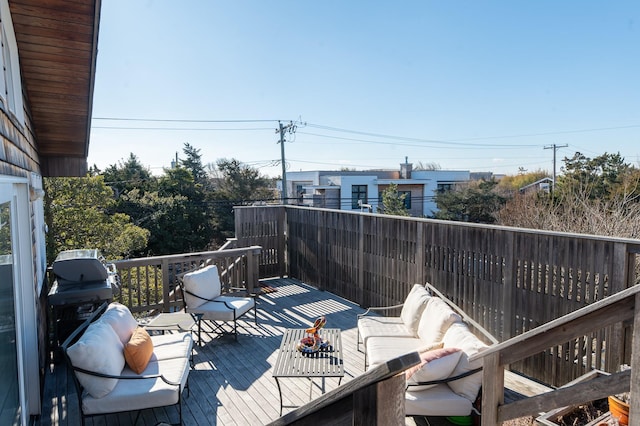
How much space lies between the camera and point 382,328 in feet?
Result: 14.3

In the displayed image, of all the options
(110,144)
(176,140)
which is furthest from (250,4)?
(176,140)

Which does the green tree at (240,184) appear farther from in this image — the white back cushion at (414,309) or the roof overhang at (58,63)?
the white back cushion at (414,309)

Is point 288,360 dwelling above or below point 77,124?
below

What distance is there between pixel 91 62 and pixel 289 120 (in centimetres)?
1888

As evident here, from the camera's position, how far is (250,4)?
29.4ft

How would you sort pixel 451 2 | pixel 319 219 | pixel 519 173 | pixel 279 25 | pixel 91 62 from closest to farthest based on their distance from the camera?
1. pixel 91 62
2. pixel 319 219
3. pixel 451 2
4. pixel 279 25
5. pixel 519 173

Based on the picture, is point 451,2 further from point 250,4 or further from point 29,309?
point 29,309

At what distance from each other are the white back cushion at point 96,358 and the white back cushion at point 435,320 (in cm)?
276

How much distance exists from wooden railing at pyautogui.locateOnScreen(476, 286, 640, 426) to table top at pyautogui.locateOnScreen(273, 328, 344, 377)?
1377mm

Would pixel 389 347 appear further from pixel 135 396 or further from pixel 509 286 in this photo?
pixel 135 396

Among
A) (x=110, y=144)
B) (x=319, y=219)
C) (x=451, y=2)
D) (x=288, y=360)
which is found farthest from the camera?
(x=110, y=144)

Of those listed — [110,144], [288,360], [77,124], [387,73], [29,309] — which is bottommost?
[288,360]

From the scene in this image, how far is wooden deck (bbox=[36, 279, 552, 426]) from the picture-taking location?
3.38 m

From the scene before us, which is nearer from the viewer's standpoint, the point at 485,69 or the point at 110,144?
the point at 485,69
